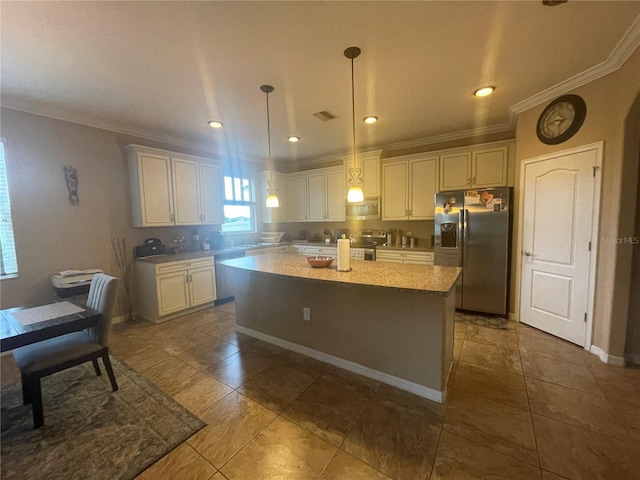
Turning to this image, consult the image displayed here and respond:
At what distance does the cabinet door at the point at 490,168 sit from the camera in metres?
3.75

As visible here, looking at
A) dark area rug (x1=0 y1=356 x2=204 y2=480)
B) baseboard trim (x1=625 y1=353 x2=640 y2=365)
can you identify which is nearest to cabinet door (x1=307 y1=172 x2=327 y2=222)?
dark area rug (x1=0 y1=356 x2=204 y2=480)

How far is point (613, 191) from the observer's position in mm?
2441

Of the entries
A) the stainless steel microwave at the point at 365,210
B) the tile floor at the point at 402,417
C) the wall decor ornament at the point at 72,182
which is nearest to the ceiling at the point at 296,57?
the wall decor ornament at the point at 72,182

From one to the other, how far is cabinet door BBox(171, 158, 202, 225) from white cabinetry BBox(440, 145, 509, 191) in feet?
12.6

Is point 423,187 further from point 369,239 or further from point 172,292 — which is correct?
point 172,292

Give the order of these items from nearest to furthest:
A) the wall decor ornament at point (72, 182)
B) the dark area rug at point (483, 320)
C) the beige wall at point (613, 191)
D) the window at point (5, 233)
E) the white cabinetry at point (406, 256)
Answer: the beige wall at point (613, 191)
the window at point (5, 233)
the wall decor ornament at point (72, 182)
the dark area rug at point (483, 320)
the white cabinetry at point (406, 256)

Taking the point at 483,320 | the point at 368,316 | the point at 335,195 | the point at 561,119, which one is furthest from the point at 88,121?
the point at 483,320

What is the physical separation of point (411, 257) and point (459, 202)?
1.06 m

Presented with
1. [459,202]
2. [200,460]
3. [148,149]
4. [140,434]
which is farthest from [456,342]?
[148,149]

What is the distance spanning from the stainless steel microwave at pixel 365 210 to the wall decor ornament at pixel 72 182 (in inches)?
156

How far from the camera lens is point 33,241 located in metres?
3.01

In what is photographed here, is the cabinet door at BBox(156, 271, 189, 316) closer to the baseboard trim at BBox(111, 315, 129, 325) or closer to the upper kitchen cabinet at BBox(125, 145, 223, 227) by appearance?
the baseboard trim at BBox(111, 315, 129, 325)

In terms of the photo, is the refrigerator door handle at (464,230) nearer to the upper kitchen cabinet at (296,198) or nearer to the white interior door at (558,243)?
the white interior door at (558,243)

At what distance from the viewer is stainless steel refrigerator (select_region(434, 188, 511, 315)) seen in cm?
350
